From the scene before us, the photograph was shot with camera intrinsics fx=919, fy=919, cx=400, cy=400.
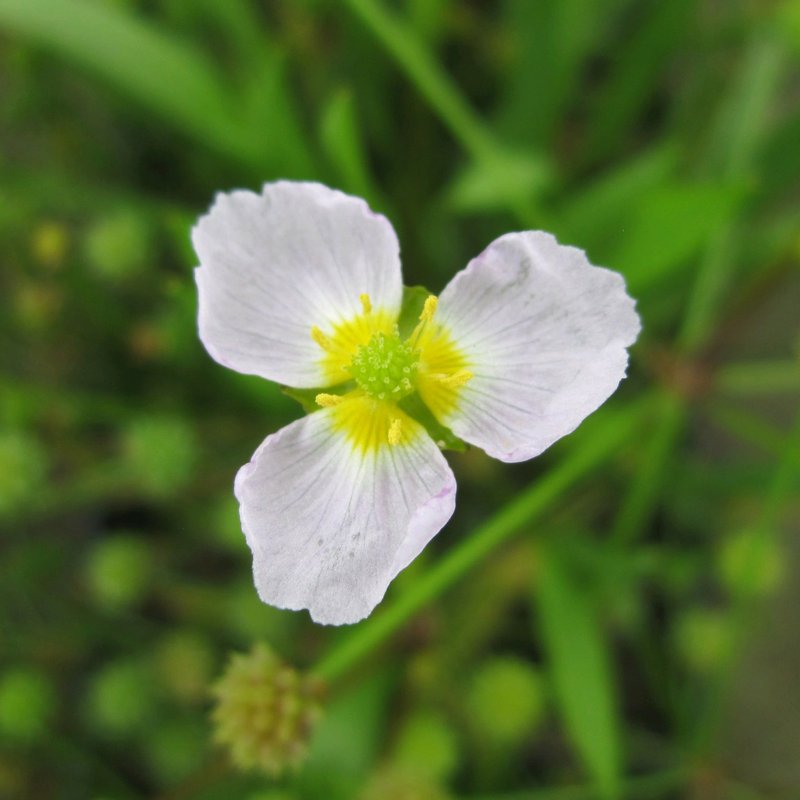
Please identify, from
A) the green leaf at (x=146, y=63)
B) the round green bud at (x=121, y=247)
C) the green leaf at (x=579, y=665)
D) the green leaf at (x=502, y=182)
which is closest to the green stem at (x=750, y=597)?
the green leaf at (x=579, y=665)

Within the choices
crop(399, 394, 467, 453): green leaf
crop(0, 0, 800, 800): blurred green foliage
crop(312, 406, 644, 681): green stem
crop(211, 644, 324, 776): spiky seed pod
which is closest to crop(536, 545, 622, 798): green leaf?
crop(0, 0, 800, 800): blurred green foliage

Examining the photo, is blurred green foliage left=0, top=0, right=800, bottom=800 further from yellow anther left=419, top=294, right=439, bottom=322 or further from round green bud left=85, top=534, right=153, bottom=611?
yellow anther left=419, top=294, right=439, bottom=322

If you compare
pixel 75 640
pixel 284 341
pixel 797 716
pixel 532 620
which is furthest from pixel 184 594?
pixel 797 716

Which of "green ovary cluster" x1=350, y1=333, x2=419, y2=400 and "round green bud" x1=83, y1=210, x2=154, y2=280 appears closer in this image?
"green ovary cluster" x1=350, y1=333, x2=419, y2=400

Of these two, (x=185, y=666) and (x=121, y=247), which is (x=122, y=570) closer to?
(x=185, y=666)

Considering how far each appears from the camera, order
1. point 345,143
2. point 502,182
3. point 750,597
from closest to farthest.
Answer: point 345,143 < point 502,182 < point 750,597

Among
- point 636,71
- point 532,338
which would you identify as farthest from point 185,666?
point 636,71
